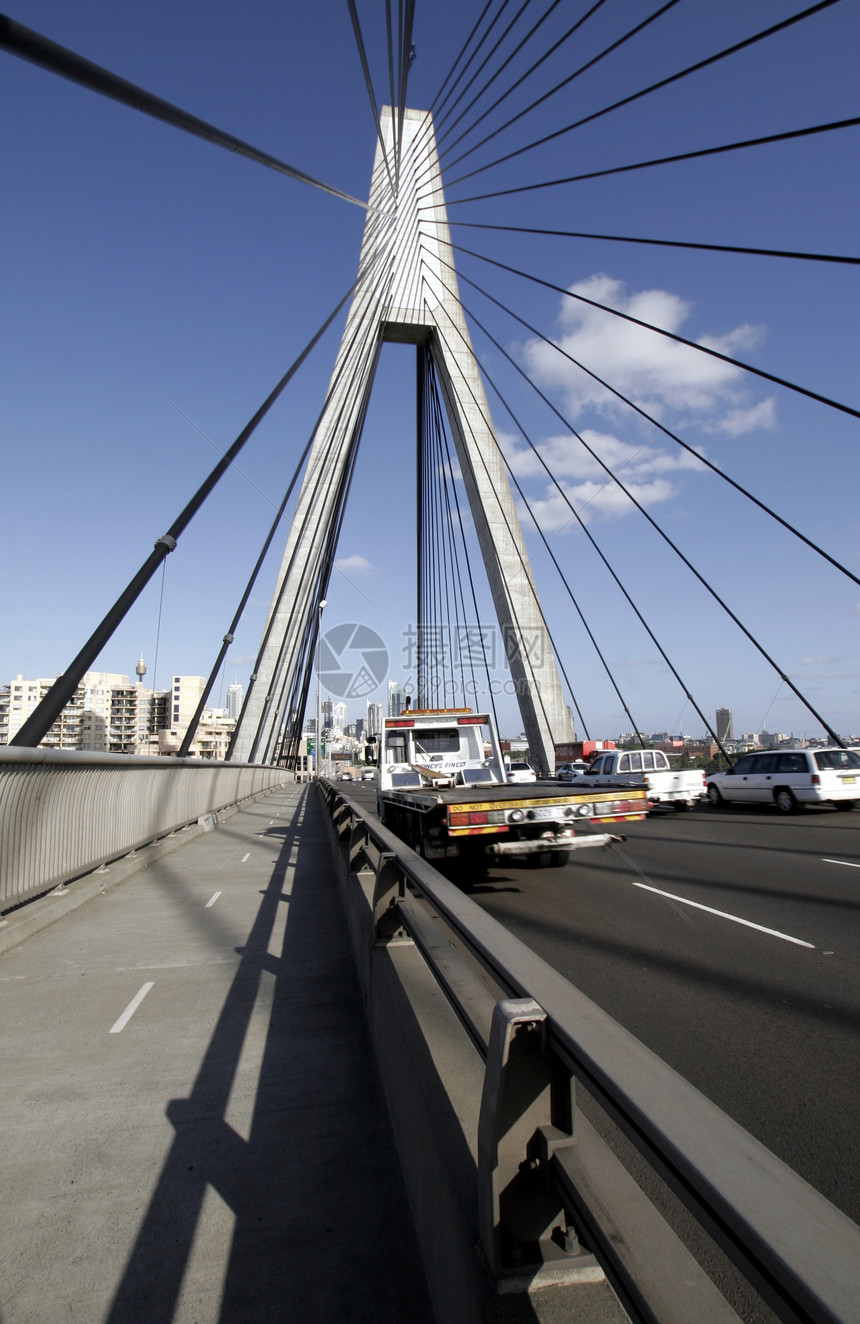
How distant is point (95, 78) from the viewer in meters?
5.59

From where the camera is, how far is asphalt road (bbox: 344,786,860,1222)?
3.77 m

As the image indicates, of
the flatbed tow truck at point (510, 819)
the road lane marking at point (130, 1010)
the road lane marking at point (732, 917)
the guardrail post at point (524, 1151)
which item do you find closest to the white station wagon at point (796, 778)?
the flatbed tow truck at point (510, 819)

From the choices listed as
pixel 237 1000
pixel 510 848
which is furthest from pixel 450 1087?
pixel 510 848

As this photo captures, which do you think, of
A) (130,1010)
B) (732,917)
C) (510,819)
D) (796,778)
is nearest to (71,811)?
(130,1010)

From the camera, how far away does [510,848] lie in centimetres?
938

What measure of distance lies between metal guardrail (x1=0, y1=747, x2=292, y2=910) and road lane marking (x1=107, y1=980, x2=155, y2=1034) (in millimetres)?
2016

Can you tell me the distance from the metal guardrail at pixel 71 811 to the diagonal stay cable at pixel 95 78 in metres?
5.07

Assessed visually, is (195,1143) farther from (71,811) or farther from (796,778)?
(796,778)

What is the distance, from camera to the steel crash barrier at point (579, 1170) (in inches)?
42.9

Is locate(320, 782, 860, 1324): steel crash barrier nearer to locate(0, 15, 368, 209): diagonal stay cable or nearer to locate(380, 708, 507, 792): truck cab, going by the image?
locate(0, 15, 368, 209): diagonal stay cable

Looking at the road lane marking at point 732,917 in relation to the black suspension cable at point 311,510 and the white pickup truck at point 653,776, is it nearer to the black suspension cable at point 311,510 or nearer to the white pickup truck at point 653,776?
the white pickup truck at point 653,776

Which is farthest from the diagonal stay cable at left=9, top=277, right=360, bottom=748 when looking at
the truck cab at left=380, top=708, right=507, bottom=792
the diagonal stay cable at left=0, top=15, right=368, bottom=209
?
the truck cab at left=380, top=708, right=507, bottom=792

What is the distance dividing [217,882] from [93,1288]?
28.6ft

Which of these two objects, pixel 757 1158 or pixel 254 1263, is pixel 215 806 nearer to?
pixel 254 1263
